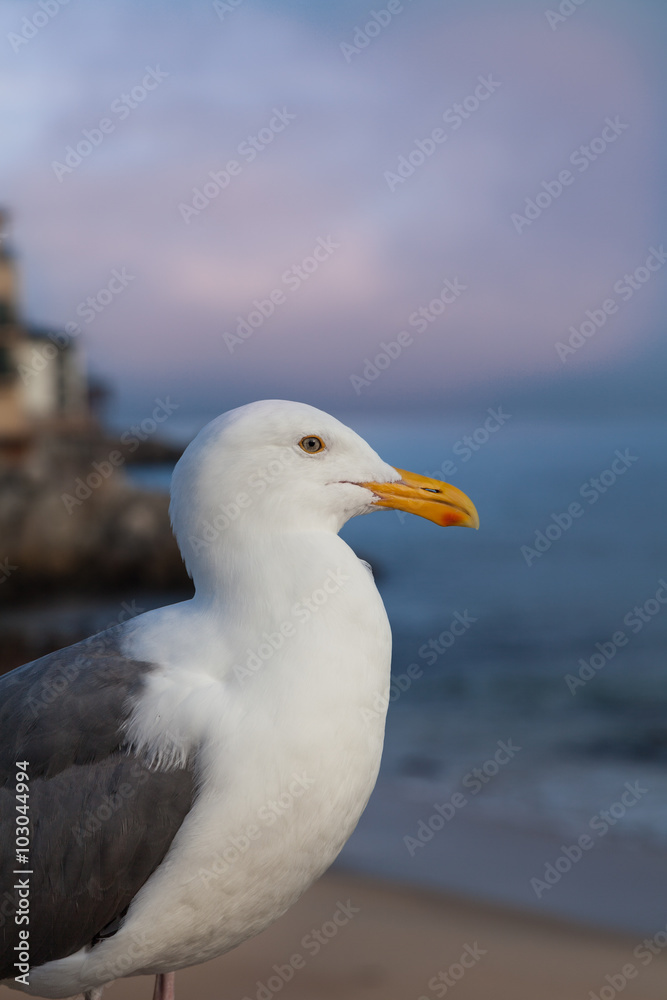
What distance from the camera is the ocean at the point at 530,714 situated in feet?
20.0

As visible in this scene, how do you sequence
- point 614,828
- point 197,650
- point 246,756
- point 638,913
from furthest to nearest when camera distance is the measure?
point 614,828 → point 638,913 → point 197,650 → point 246,756

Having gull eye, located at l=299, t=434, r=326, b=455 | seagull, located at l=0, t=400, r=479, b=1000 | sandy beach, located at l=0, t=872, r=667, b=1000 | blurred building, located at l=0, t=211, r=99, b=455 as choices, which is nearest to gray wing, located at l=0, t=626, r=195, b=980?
seagull, located at l=0, t=400, r=479, b=1000

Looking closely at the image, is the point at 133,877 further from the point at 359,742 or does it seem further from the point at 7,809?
the point at 359,742

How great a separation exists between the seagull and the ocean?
3.46m

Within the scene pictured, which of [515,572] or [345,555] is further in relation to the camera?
[515,572]

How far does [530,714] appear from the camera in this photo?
1109cm

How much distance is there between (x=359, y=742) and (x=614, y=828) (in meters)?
5.32

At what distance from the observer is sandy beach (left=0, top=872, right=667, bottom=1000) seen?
4.31 metres

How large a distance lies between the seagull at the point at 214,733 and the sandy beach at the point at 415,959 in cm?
179

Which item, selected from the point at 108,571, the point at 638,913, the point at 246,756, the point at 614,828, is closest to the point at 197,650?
the point at 246,756

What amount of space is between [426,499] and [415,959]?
9.68ft

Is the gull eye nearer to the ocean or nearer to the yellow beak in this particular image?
the yellow beak

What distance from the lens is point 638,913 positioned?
540 centimetres

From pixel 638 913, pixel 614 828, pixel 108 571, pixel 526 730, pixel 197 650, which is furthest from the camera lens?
pixel 108 571
